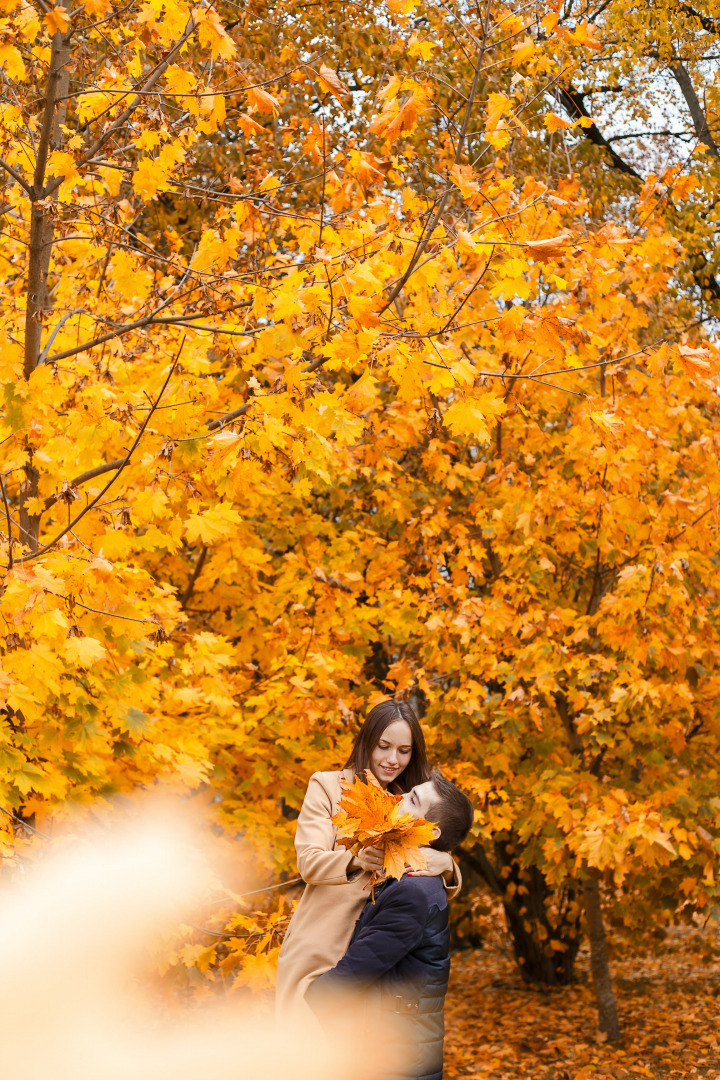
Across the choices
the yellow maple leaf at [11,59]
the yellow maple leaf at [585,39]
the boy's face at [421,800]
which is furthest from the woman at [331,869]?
the yellow maple leaf at [585,39]

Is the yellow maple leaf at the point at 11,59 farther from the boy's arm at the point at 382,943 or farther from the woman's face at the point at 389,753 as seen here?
the boy's arm at the point at 382,943

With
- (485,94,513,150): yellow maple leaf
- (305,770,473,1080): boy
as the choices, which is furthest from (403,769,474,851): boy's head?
(485,94,513,150): yellow maple leaf

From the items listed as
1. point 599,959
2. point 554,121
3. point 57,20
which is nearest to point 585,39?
point 554,121

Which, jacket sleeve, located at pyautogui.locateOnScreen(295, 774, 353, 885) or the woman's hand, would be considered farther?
jacket sleeve, located at pyautogui.locateOnScreen(295, 774, 353, 885)

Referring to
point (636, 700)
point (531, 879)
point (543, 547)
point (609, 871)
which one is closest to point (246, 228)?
point (543, 547)

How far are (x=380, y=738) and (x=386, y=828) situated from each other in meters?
0.66

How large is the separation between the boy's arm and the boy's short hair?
8.2 inches

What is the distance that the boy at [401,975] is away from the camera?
2.26 meters

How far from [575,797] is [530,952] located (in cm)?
514

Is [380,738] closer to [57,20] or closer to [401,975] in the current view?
[401,975]

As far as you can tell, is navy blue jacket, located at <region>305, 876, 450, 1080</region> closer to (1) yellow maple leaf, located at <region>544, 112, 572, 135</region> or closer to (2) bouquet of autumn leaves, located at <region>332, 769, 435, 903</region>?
(2) bouquet of autumn leaves, located at <region>332, 769, 435, 903</region>

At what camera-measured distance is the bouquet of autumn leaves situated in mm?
2160

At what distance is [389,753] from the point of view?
2.81 meters

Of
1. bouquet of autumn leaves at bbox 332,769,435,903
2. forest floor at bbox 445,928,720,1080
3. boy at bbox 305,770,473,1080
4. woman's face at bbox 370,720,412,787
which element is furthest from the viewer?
forest floor at bbox 445,928,720,1080
